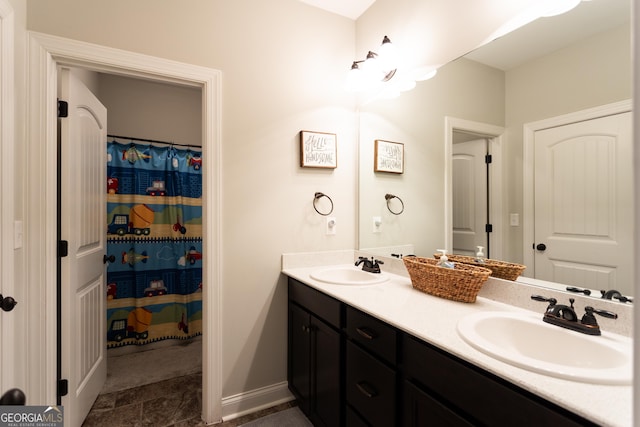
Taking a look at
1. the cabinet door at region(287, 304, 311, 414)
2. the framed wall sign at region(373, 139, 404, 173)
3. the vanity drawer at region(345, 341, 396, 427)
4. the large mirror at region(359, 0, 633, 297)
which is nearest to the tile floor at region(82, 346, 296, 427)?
the cabinet door at region(287, 304, 311, 414)

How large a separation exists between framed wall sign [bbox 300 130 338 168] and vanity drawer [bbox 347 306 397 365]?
3.45 feet

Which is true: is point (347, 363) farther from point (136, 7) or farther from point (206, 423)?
point (136, 7)

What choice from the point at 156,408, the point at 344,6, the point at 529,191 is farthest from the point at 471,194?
the point at 156,408

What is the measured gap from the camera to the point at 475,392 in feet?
2.65

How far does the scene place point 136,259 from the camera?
269 centimetres

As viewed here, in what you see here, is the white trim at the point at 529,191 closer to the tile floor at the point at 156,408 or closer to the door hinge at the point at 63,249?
the tile floor at the point at 156,408

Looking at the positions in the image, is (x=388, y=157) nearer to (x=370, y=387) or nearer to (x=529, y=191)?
(x=529, y=191)

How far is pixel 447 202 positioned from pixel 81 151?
211 cm

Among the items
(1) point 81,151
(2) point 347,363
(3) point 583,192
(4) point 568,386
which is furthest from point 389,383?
(1) point 81,151

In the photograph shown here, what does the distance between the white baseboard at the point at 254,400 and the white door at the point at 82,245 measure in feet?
2.63

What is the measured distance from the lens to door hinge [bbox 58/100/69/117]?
1.53m

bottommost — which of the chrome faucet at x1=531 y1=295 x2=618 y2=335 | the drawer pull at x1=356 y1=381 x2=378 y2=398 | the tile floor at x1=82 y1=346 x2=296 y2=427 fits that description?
the tile floor at x1=82 y1=346 x2=296 y2=427

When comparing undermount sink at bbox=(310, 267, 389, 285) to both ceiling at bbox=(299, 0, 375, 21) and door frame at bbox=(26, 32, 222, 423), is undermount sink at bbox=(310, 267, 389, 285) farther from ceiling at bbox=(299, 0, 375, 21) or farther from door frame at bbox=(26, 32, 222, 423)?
ceiling at bbox=(299, 0, 375, 21)

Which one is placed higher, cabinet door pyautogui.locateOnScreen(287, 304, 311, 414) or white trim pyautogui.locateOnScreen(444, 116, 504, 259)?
white trim pyautogui.locateOnScreen(444, 116, 504, 259)
